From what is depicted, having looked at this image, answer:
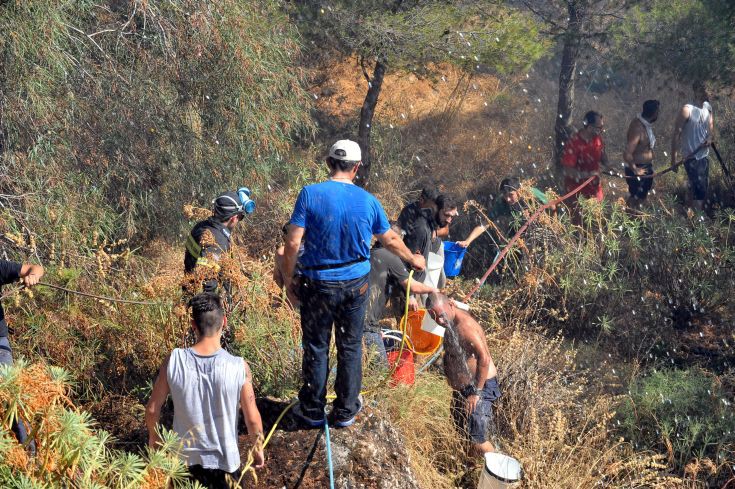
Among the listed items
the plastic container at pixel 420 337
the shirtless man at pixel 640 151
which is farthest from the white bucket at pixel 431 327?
the shirtless man at pixel 640 151

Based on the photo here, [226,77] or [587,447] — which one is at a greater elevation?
[226,77]

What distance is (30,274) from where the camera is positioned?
173 inches

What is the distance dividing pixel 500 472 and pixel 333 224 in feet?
6.18

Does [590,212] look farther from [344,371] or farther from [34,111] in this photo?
[34,111]

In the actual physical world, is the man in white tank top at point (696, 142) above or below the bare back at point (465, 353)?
above

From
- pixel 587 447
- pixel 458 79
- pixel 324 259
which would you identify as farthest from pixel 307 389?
pixel 458 79

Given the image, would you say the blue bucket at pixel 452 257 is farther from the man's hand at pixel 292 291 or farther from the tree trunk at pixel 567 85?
the tree trunk at pixel 567 85

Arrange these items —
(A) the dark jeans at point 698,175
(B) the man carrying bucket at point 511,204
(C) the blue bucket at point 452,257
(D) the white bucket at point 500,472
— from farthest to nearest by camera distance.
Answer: (A) the dark jeans at point 698,175, (B) the man carrying bucket at point 511,204, (C) the blue bucket at point 452,257, (D) the white bucket at point 500,472

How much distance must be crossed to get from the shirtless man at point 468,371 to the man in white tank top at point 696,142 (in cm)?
615

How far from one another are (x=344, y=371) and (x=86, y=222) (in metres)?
3.59

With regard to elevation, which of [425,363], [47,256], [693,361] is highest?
[47,256]

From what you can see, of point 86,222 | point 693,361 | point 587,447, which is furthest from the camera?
point 693,361

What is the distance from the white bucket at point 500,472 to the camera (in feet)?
15.1

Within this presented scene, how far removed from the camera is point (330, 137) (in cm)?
1177
